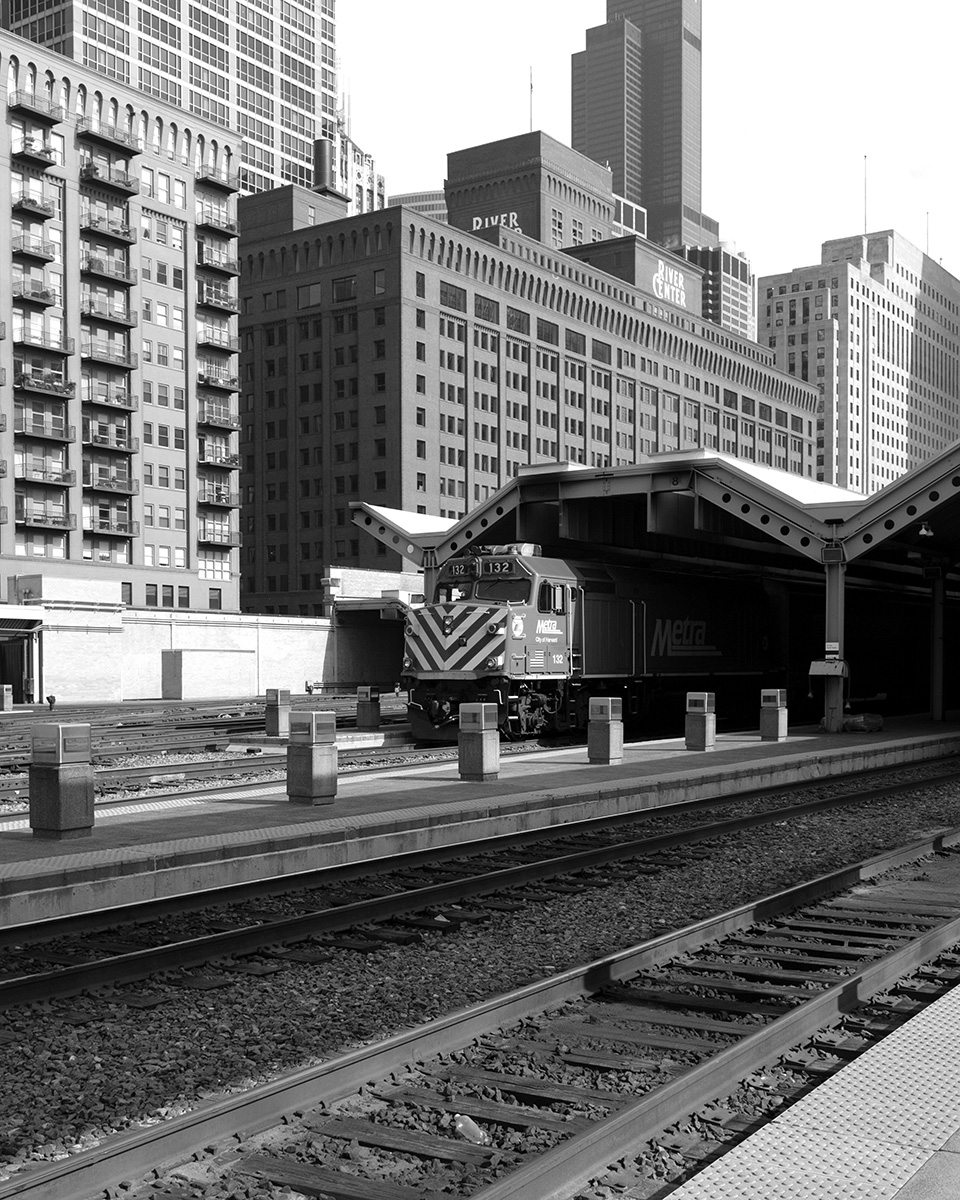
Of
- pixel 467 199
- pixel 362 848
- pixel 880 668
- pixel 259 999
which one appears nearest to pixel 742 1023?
pixel 259 999

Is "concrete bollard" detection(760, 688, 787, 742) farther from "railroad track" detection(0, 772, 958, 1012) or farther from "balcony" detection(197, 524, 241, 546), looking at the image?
"balcony" detection(197, 524, 241, 546)

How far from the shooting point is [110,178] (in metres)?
79.2

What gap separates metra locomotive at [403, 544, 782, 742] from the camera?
27312 millimetres

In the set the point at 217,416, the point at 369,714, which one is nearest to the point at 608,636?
the point at 369,714

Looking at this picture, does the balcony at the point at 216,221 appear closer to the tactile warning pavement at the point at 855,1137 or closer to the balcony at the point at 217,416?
the balcony at the point at 217,416

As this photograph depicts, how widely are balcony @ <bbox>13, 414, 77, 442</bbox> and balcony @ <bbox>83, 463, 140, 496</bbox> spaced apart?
239 cm

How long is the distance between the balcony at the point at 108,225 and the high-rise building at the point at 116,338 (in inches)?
6.3

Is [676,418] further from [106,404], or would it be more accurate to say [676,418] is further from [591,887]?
[591,887]

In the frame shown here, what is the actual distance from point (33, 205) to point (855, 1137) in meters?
77.5

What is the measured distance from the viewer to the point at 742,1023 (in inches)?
298

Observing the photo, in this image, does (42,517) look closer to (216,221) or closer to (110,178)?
(110,178)

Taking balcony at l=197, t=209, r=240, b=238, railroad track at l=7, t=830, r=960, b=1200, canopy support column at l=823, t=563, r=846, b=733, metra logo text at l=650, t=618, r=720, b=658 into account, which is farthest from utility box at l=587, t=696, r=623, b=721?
balcony at l=197, t=209, r=240, b=238

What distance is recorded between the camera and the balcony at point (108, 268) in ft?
256

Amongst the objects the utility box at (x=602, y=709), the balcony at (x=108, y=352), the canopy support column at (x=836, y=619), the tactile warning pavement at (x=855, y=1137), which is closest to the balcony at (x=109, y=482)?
the balcony at (x=108, y=352)
